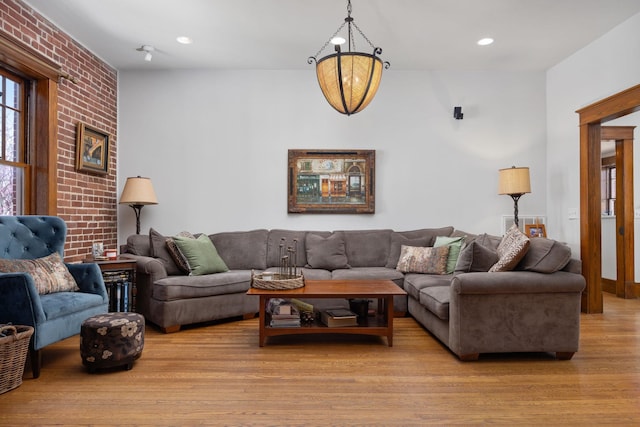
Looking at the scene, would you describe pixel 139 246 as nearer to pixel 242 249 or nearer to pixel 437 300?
pixel 242 249

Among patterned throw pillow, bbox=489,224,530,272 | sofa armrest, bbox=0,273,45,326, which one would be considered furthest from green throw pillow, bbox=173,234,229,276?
patterned throw pillow, bbox=489,224,530,272

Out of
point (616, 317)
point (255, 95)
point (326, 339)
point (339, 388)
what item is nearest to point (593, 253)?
point (616, 317)

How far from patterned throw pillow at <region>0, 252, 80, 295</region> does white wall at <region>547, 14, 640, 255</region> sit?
493cm

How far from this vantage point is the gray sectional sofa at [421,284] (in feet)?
9.34

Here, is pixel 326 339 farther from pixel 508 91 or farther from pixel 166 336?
pixel 508 91

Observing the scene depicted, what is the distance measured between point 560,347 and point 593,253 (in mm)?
1976

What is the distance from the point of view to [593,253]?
4.38 meters

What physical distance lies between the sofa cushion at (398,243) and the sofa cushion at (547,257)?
1681 mm

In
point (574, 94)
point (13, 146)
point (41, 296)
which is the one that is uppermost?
point (574, 94)

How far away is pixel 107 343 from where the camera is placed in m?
2.62

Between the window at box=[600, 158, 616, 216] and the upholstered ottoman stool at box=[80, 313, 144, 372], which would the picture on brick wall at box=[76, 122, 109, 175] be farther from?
the window at box=[600, 158, 616, 216]

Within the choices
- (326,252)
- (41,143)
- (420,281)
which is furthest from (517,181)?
(41,143)

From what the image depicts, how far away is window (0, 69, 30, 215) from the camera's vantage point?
3.48 meters

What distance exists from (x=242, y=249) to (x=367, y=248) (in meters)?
1.40
